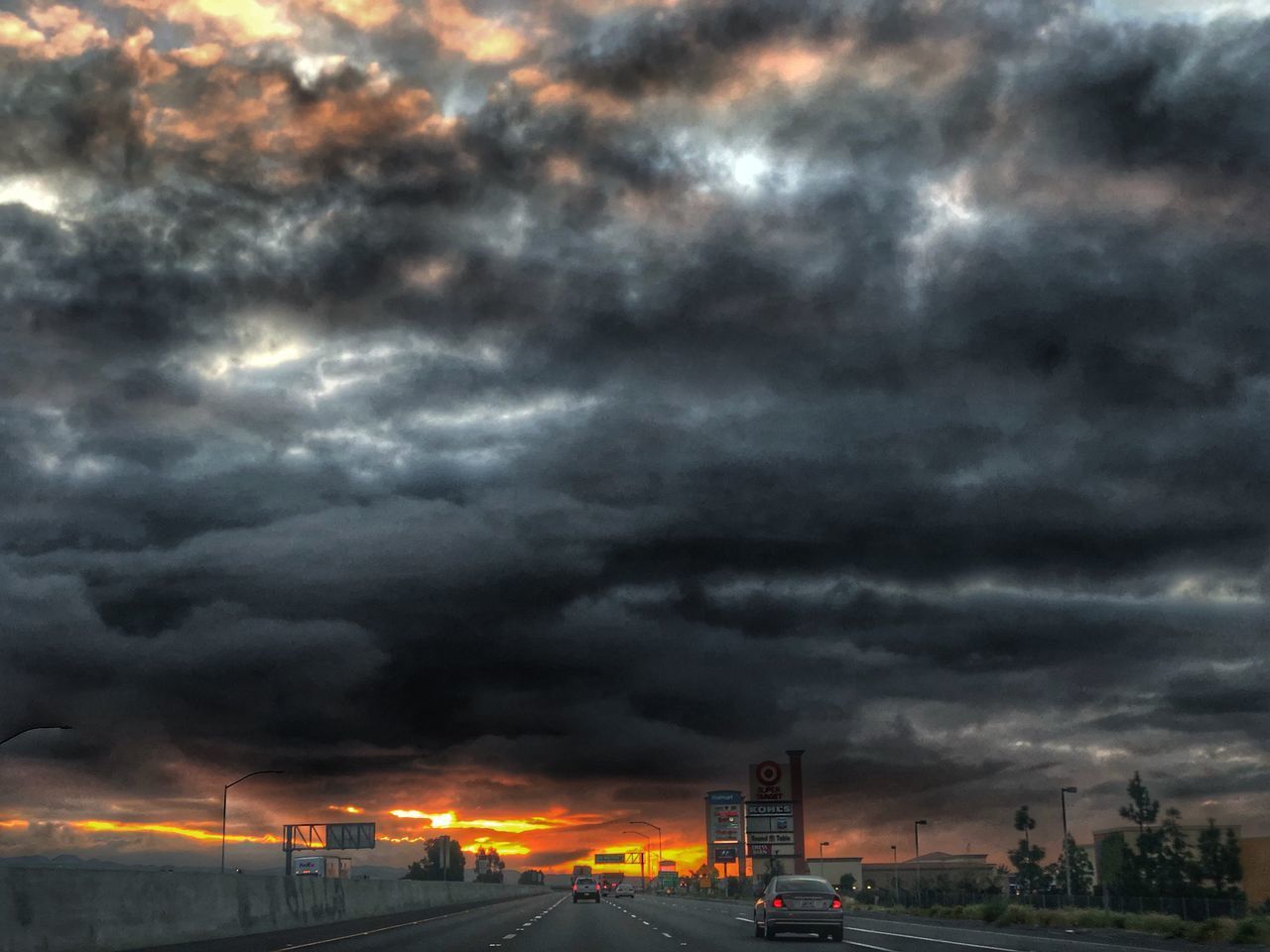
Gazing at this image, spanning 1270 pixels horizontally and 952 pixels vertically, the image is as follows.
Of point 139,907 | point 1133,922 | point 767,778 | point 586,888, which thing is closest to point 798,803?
point 767,778

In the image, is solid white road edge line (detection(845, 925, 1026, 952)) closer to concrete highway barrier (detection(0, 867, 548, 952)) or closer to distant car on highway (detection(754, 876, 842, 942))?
distant car on highway (detection(754, 876, 842, 942))

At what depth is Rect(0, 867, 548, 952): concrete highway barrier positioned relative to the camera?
2217 cm

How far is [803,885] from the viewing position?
1384 inches

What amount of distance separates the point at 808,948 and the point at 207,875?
14.8m

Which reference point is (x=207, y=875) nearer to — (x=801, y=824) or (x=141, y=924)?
(x=141, y=924)

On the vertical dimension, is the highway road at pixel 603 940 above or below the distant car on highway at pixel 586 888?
above

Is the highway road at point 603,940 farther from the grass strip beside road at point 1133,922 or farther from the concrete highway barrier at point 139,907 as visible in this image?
the grass strip beside road at point 1133,922

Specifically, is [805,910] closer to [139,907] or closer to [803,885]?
[803,885]

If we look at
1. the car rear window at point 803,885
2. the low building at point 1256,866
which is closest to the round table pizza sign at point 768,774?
the low building at point 1256,866

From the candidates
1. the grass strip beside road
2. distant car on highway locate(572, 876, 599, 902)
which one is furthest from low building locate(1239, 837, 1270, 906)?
the grass strip beside road

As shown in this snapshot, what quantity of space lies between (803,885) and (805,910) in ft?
3.01

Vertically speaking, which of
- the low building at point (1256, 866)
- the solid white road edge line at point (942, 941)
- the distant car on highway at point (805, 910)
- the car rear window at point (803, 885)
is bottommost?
the low building at point (1256, 866)

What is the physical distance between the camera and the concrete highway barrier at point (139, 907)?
22172mm

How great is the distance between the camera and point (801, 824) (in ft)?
399
